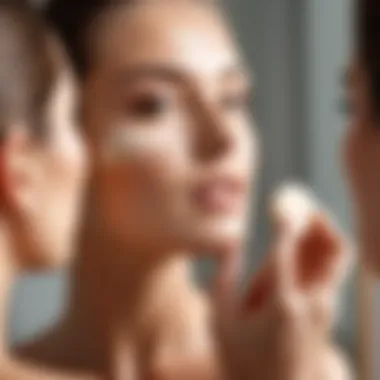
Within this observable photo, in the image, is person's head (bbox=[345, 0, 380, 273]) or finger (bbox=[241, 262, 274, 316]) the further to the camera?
finger (bbox=[241, 262, 274, 316])

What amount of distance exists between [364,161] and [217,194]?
0.29 ft

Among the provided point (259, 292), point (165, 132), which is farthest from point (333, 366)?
point (165, 132)

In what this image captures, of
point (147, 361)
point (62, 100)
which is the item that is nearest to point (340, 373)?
point (147, 361)

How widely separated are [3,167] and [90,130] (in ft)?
0.26

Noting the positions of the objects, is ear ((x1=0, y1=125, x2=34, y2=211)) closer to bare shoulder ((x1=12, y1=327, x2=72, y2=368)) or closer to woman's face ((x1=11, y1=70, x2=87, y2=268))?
woman's face ((x1=11, y1=70, x2=87, y2=268))

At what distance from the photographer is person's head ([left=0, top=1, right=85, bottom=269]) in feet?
1.50

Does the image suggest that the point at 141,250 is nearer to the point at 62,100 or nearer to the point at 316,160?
the point at 62,100

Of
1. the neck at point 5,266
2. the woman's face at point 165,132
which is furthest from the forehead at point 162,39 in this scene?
the neck at point 5,266

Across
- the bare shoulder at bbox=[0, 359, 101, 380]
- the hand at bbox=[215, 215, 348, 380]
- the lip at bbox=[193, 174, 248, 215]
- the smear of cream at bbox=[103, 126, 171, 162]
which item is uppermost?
the smear of cream at bbox=[103, 126, 171, 162]

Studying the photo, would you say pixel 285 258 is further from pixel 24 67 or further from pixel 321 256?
pixel 24 67

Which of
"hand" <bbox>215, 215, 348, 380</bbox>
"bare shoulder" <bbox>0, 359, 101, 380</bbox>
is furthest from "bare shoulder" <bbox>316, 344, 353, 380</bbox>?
"bare shoulder" <bbox>0, 359, 101, 380</bbox>

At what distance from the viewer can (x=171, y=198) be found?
516 mm

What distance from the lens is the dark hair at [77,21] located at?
20.4 inches

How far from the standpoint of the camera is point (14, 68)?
0.45 m
